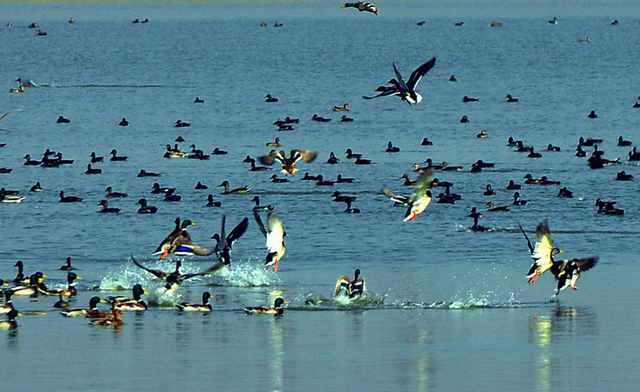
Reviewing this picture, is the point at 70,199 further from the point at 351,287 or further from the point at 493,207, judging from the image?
the point at 351,287

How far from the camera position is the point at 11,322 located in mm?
28062

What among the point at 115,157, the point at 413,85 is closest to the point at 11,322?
the point at 413,85

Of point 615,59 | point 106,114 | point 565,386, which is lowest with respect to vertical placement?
point 565,386

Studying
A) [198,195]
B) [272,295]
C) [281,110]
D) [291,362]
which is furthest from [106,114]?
[291,362]

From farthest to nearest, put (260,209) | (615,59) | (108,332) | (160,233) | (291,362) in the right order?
(615,59) → (260,209) → (160,233) → (108,332) → (291,362)

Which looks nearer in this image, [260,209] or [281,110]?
[260,209]

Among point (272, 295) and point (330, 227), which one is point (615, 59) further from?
point (272, 295)

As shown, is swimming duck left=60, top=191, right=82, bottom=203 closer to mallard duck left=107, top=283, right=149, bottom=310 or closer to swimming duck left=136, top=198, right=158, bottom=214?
swimming duck left=136, top=198, right=158, bottom=214

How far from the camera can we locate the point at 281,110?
7912 centimetres

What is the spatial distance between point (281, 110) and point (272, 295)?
4874cm

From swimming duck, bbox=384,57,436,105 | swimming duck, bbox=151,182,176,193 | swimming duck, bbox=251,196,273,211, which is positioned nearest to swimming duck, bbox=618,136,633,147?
swimming duck, bbox=251,196,273,211

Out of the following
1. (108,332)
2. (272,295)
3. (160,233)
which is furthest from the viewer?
(160,233)

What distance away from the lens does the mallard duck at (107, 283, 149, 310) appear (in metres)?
29.0

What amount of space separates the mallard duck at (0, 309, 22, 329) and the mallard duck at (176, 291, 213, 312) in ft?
11.1
